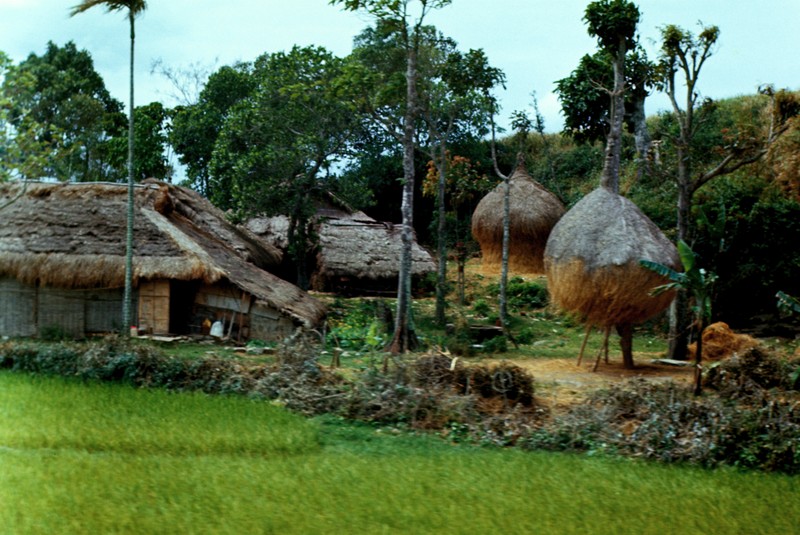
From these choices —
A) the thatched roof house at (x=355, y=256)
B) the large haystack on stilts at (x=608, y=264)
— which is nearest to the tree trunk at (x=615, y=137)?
the large haystack on stilts at (x=608, y=264)

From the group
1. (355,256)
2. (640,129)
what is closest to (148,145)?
(355,256)

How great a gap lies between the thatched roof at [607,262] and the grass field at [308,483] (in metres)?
3.54

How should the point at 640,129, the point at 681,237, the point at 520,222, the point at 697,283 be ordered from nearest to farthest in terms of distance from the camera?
the point at 697,283 < the point at 681,237 < the point at 640,129 < the point at 520,222

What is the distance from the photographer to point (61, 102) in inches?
265

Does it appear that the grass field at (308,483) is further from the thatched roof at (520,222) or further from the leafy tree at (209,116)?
the thatched roof at (520,222)

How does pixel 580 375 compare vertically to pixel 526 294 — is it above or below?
below

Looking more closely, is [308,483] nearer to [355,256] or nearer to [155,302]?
[155,302]

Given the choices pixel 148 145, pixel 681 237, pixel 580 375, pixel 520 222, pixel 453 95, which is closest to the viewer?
pixel 580 375

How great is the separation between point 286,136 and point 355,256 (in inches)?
Answer: 138

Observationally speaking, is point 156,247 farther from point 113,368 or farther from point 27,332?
point 113,368

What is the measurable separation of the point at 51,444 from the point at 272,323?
6050 mm

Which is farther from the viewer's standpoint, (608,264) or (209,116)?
(209,116)

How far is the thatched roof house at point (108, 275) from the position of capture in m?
11.1

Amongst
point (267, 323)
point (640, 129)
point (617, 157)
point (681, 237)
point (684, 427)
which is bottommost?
point (684, 427)
